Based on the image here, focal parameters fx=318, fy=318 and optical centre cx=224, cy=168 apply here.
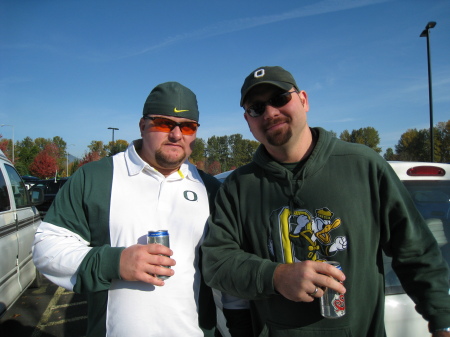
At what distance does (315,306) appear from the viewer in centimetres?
158

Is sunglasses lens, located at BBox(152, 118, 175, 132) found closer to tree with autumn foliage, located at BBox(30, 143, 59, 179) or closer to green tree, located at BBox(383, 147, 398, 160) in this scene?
green tree, located at BBox(383, 147, 398, 160)

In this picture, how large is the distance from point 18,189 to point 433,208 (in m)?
5.27

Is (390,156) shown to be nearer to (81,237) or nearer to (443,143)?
(443,143)

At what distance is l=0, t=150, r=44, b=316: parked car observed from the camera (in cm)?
370

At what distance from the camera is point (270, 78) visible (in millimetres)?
1813

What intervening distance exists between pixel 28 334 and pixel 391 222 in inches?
181

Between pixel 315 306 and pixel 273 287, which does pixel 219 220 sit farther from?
pixel 315 306

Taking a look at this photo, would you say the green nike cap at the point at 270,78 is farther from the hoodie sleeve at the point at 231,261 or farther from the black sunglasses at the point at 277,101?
the hoodie sleeve at the point at 231,261

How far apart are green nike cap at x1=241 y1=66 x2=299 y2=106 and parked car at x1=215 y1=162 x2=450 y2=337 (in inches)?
37.1

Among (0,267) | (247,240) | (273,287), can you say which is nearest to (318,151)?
(247,240)

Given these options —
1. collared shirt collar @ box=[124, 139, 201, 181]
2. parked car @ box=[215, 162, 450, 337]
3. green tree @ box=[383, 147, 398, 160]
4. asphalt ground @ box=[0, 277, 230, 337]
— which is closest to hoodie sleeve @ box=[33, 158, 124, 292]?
collared shirt collar @ box=[124, 139, 201, 181]

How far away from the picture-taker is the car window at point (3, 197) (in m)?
3.91

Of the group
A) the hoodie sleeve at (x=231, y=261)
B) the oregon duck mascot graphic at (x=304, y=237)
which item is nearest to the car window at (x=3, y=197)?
the hoodie sleeve at (x=231, y=261)

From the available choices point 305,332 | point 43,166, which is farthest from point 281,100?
point 43,166
